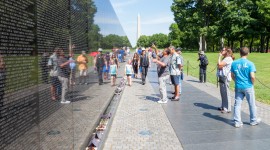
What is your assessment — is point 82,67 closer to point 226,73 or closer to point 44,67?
point 44,67

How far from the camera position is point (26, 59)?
254 centimetres

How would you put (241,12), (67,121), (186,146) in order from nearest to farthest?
(67,121), (186,146), (241,12)

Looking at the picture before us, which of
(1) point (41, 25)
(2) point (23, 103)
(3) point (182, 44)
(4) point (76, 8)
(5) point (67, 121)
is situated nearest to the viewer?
(2) point (23, 103)

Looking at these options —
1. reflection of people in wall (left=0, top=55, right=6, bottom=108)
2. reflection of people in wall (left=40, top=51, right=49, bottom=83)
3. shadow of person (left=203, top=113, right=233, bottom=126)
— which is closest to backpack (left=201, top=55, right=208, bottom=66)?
shadow of person (left=203, top=113, right=233, bottom=126)

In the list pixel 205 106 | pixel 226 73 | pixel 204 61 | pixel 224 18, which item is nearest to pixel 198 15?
pixel 224 18

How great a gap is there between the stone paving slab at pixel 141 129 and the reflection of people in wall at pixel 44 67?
8.40ft

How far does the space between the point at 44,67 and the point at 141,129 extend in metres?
3.94

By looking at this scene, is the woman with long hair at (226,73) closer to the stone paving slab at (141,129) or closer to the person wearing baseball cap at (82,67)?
the stone paving slab at (141,129)

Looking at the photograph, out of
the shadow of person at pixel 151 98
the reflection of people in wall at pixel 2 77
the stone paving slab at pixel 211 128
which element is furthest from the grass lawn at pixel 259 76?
the reflection of people in wall at pixel 2 77

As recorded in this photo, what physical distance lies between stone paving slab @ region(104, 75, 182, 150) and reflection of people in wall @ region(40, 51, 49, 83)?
2.56m

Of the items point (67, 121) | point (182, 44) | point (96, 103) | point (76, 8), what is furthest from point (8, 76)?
point (182, 44)

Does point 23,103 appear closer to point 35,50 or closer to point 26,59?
point 26,59

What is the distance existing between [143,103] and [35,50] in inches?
289

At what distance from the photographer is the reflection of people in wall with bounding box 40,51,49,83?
10.0 feet
